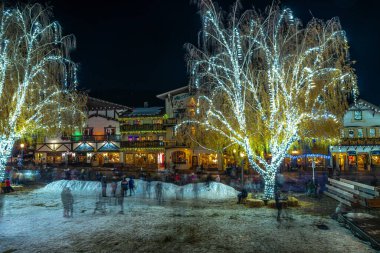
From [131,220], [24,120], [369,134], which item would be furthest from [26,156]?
[369,134]

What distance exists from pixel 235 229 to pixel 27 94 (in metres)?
17.9

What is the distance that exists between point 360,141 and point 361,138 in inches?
17.4

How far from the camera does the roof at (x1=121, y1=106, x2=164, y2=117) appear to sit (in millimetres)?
47250

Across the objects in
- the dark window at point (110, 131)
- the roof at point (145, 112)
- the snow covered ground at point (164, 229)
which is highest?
the roof at point (145, 112)

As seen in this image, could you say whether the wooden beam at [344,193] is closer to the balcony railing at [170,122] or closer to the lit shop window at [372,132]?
the balcony railing at [170,122]

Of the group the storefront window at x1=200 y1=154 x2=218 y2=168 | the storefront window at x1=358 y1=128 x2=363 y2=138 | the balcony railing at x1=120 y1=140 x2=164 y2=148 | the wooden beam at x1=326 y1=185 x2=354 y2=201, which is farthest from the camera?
the balcony railing at x1=120 y1=140 x2=164 y2=148

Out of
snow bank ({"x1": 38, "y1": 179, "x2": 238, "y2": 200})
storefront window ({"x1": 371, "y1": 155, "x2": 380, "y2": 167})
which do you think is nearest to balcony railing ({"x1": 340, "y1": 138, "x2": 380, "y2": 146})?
storefront window ({"x1": 371, "y1": 155, "x2": 380, "y2": 167})

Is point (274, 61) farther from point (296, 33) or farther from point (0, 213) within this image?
point (0, 213)

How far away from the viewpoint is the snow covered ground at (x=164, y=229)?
1074 cm

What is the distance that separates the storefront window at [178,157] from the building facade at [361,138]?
70.4 ft

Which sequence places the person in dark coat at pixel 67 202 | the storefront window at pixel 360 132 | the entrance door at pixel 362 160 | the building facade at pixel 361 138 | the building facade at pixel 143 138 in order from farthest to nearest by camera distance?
the building facade at pixel 143 138 < the entrance door at pixel 362 160 < the storefront window at pixel 360 132 < the building facade at pixel 361 138 < the person in dark coat at pixel 67 202

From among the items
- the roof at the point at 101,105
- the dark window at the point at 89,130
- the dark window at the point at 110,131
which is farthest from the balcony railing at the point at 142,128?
the dark window at the point at 89,130

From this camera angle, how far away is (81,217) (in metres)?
15.1

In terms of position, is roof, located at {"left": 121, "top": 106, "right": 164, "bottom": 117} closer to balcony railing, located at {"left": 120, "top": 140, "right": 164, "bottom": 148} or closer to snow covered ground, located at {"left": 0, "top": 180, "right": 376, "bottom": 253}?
balcony railing, located at {"left": 120, "top": 140, "right": 164, "bottom": 148}
